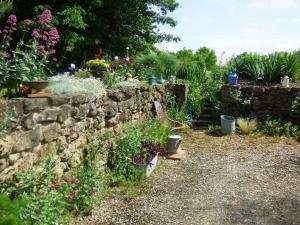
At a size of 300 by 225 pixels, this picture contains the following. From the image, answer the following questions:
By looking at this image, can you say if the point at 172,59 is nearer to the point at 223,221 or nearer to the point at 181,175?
the point at 181,175

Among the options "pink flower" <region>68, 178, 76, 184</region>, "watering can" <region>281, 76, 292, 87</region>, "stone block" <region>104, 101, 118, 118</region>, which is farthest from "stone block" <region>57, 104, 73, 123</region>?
"watering can" <region>281, 76, 292, 87</region>

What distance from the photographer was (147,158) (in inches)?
240

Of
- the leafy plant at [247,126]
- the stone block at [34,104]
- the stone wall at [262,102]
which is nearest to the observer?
the stone block at [34,104]

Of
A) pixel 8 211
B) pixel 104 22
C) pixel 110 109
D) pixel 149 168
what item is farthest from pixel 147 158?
pixel 104 22

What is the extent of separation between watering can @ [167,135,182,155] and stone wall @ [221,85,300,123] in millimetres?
3069

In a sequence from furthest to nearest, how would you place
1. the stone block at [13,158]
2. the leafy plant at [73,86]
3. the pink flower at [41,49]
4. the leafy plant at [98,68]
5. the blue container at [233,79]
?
the blue container at [233,79], the leafy plant at [98,68], the pink flower at [41,49], the leafy plant at [73,86], the stone block at [13,158]

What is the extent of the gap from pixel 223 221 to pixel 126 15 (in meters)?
10.8

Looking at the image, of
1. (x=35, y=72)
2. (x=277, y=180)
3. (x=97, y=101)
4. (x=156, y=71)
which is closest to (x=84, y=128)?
(x=97, y=101)

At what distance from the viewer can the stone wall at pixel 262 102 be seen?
9703mm

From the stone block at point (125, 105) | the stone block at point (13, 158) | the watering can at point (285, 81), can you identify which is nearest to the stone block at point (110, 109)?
the stone block at point (125, 105)

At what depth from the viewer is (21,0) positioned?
1287 centimetres

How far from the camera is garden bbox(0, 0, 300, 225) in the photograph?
13.0 ft

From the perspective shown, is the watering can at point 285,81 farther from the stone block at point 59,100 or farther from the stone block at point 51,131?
the stone block at point 51,131

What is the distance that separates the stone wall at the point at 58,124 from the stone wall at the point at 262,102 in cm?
385
